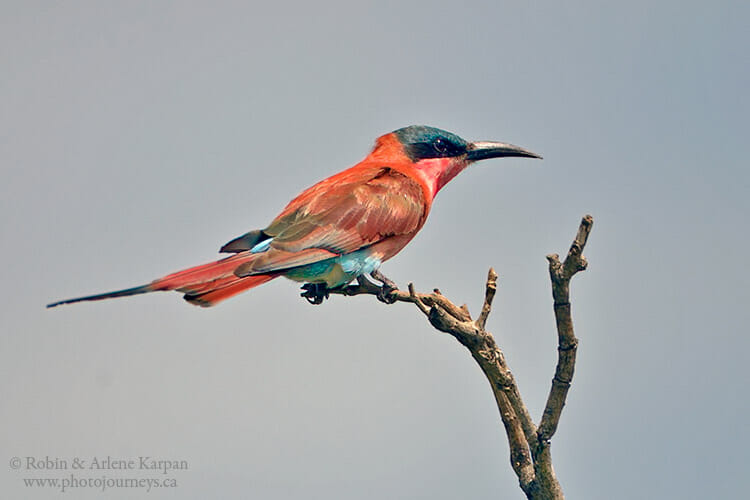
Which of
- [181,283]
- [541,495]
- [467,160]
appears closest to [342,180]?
[467,160]

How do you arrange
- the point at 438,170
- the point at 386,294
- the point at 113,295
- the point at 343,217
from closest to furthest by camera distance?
the point at 113,295 < the point at 386,294 < the point at 343,217 < the point at 438,170

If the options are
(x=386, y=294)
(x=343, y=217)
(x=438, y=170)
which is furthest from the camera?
(x=438, y=170)

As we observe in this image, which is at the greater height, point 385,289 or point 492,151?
point 492,151

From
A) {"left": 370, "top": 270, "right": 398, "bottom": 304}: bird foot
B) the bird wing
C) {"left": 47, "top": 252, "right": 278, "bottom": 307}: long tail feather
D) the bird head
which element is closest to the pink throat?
the bird head

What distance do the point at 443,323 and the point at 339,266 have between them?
0.76 m

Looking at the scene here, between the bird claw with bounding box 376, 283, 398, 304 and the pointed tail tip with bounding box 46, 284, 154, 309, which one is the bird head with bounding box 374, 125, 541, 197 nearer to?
the bird claw with bounding box 376, 283, 398, 304

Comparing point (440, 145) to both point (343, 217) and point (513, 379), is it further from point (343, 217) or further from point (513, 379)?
point (513, 379)

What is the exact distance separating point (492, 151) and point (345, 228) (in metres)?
1.07

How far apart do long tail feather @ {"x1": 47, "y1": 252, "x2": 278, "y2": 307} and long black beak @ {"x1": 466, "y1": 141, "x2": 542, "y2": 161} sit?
4.90ft

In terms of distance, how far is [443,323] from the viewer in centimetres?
289

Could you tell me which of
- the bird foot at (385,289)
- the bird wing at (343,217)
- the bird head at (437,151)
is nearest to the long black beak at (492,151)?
the bird head at (437,151)

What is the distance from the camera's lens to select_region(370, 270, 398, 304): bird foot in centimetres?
343

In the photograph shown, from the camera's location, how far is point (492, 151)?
4.29 meters

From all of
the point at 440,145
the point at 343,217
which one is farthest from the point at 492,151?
the point at 343,217
